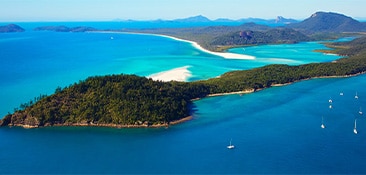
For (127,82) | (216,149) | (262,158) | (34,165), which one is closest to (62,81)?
(127,82)

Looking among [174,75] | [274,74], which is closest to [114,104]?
[174,75]

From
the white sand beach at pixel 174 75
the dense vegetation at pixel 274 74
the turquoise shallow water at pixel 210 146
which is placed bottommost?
the turquoise shallow water at pixel 210 146

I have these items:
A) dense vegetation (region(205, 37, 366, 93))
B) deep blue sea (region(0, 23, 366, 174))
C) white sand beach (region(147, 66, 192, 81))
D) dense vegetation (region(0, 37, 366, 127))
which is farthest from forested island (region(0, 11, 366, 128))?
white sand beach (region(147, 66, 192, 81))

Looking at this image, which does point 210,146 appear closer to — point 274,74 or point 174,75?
point 274,74

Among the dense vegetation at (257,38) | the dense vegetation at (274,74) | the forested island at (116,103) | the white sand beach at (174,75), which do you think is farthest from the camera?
the dense vegetation at (257,38)

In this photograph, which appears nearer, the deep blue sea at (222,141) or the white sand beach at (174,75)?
the deep blue sea at (222,141)

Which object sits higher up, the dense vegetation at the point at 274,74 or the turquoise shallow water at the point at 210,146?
the dense vegetation at the point at 274,74

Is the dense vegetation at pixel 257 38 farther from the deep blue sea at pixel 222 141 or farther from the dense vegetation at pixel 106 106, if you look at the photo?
the dense vegetation at pixel 106 106

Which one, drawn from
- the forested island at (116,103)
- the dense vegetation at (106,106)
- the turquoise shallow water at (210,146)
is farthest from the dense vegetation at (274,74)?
the dense vegetation at (106,106)

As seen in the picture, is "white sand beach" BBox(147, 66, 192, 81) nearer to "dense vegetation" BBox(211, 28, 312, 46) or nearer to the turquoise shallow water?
the turquoise shallow water
